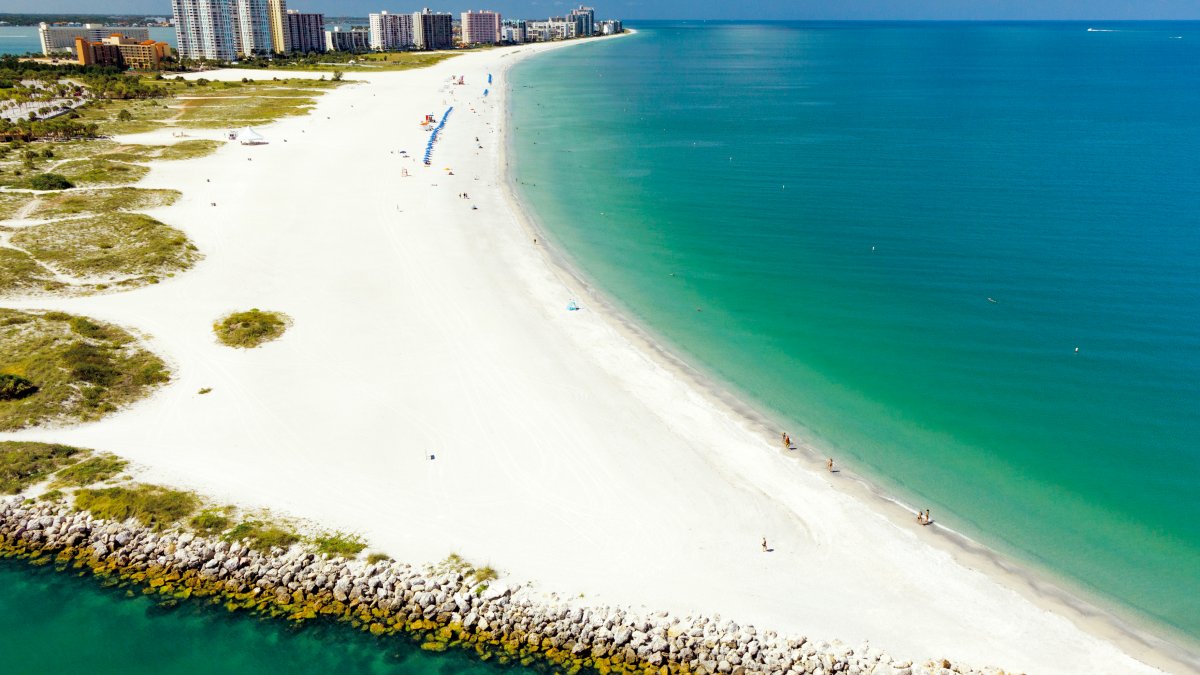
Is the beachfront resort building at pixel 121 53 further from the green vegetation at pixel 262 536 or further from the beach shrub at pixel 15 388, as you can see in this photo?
the green vegetation at pixel 262 536

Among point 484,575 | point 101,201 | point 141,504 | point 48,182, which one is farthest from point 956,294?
point 48,182

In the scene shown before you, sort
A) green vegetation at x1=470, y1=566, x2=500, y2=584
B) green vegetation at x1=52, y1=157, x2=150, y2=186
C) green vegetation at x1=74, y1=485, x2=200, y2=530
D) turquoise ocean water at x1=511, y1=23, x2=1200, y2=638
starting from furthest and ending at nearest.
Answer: green vegetation at x1=52, y1=157, x2=150, y2=186 < turquoise ocean water at x1=511, y1=23, x2=1200, y2=638 < green vegetation at x1=74, y1=485, x2=200, y2=530 < green vegetation at x1=470, y1=566, x2=500, y2=584

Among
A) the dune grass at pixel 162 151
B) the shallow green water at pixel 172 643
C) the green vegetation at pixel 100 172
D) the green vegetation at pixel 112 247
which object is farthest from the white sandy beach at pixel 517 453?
the dune grass at pixel 162 151

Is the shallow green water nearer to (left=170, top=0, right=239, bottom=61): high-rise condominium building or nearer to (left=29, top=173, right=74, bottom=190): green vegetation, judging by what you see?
(left=29, top=173, right=74, bottom=190): green vegetation

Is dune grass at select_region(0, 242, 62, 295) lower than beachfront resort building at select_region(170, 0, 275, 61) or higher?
lower

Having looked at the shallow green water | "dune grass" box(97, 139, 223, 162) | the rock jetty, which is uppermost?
"dune grass" box(97, 139, 223, 162)

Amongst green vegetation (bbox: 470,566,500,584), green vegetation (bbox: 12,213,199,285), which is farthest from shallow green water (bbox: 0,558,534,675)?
green vegetation (bbox: 12,213,199,285)

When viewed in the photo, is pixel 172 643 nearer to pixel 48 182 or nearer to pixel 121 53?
pixel 48 182

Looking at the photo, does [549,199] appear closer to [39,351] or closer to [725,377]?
[725,377]
